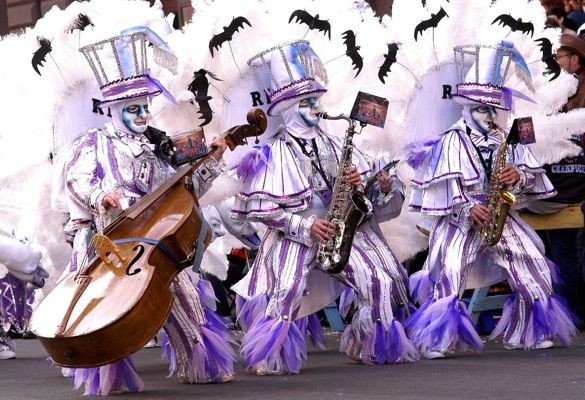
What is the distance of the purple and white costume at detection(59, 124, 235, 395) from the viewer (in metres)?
8.21

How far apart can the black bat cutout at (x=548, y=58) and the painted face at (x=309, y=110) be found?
187cm

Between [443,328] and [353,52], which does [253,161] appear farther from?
[443,328]

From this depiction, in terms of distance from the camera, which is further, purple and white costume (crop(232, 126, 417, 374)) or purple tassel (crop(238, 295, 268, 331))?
purple tassel (crop(238, 295, 268, 331))

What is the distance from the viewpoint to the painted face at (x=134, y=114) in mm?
8438

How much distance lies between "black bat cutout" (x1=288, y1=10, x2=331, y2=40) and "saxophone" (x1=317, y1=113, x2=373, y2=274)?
0.86 meters

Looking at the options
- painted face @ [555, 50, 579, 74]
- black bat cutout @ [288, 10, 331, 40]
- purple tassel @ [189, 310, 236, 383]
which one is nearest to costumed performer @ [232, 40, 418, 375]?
black bat cutout @ [288, 10, 331, 40]

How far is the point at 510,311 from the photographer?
33.0 feet

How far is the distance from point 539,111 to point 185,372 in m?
3.54

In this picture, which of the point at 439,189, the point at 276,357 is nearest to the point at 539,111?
the point at 439,189

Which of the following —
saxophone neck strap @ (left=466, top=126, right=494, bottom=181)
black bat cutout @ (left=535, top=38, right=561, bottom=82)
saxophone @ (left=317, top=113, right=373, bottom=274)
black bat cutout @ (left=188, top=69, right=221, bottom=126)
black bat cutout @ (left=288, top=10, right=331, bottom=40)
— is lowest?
saxophone @ (left=317, top=113, right=373, bottom=274)

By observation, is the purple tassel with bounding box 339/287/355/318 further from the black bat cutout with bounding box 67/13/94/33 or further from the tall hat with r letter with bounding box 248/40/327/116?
the black bat cutout with bounding box 67/13/94/33

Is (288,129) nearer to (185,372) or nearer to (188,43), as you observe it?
(188,43)

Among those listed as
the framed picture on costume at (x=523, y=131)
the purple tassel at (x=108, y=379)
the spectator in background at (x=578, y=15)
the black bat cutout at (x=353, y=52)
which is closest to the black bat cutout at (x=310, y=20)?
the black bat cutout at (x=353, y=52)

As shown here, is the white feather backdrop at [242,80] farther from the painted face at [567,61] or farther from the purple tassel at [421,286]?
the painted face at [567,61]
